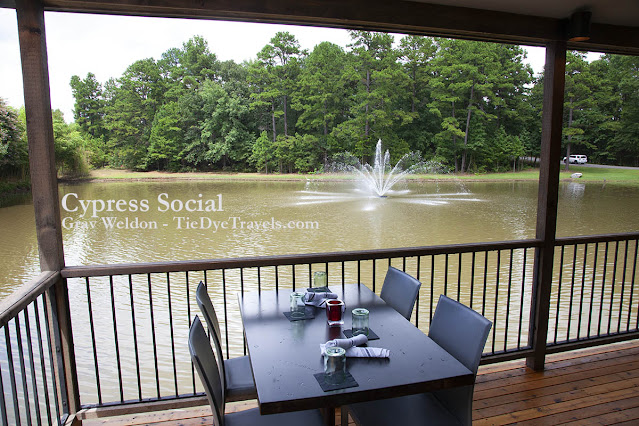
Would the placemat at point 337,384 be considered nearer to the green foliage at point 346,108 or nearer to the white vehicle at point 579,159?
the green foliage at point 346,108

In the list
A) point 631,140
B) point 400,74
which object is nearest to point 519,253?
point 400,74

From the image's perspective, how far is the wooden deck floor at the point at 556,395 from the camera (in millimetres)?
2285

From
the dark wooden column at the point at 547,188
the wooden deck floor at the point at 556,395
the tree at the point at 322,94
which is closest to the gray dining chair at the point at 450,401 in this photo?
the wooden deck floor at the point at 556,395

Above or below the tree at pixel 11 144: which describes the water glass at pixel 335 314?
below

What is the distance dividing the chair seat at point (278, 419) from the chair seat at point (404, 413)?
7.2 inches

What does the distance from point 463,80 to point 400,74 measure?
4.21 meters

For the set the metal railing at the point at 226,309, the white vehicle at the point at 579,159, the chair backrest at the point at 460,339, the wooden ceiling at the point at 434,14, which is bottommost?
the metal railing at the point at 226,309

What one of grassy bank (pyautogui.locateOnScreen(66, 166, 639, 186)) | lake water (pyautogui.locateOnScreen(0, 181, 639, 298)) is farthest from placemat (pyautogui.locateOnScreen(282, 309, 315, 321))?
grassy bank (pyautogui.locateOnScreen(66, 166, 639, 186))

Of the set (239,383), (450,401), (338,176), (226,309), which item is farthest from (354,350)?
(338,176)

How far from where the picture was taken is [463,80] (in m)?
26.8

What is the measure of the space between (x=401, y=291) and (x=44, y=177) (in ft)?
6.18

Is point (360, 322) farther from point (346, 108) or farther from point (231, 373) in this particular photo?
point (346, 108)

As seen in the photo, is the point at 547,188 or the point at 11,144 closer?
the point at 547,188

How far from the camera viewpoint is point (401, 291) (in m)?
2.24
